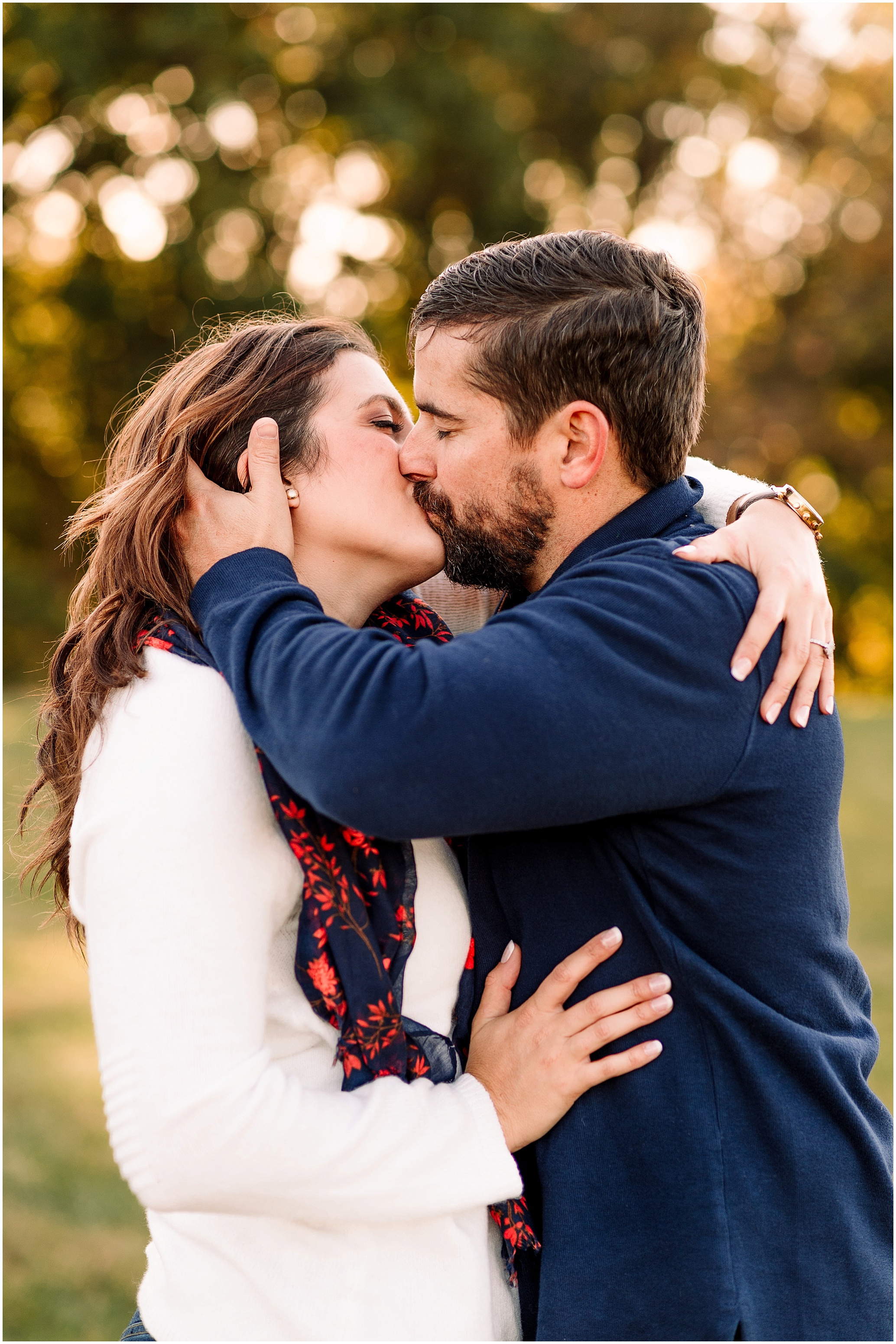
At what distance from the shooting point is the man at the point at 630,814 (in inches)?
63.7

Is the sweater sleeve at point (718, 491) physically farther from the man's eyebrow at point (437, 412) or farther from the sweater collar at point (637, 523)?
the man's eyebrow at point (437, 412)

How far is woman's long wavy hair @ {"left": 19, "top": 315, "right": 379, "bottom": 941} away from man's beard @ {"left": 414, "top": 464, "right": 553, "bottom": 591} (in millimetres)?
250

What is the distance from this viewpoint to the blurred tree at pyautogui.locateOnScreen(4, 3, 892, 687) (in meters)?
15.6

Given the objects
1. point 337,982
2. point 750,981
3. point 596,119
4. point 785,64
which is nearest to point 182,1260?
point 337,982

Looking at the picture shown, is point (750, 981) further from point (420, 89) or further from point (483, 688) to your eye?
point (420, 89)

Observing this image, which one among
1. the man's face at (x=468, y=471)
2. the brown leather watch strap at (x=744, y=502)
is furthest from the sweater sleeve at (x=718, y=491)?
the man's face at (x=468, y=471)

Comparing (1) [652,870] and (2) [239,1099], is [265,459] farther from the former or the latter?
(2) [239,1099]

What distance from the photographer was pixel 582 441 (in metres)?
2.11

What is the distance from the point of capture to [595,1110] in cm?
184

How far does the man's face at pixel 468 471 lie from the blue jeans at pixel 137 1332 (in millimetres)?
1402

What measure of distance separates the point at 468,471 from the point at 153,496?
0.55m

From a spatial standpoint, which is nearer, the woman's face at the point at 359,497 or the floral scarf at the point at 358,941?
the floral scarf at the point at 358,941

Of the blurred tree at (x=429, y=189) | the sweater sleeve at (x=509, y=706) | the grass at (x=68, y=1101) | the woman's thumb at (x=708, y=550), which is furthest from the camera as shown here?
the blurred tree at (x=429, y=189)

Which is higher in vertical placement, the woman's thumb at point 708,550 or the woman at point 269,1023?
the woman's thumb at point 708,550
